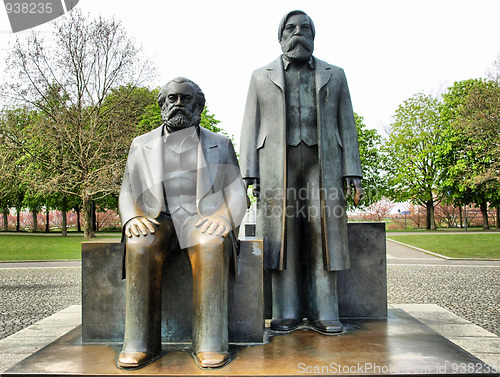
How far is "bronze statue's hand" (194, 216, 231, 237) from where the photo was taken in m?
3.43

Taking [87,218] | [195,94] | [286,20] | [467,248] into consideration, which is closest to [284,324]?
[195,94]

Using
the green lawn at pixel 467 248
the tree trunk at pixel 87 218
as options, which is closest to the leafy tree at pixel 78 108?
the tree trunk at pixel 87 218

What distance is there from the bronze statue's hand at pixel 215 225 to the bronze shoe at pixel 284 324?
1.19 meters

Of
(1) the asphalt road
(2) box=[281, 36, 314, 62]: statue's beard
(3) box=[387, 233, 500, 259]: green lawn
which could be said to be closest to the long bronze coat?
(2) box=[281, 36, 314, 62]: statue's beard

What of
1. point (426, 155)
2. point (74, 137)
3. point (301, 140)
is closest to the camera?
point (301, 140)

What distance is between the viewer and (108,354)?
3.51 metres

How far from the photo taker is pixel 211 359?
3148 mm

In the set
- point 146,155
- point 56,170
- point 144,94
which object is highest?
point 144,94

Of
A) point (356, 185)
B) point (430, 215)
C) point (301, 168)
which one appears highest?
point (301, 168)

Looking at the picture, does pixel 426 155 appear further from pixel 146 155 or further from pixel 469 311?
pixel 146 155

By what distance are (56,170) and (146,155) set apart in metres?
21.9

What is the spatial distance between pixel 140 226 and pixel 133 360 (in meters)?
0.93

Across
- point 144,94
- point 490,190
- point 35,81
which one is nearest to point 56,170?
point 35,81

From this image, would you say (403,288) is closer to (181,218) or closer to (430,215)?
(181,218)
